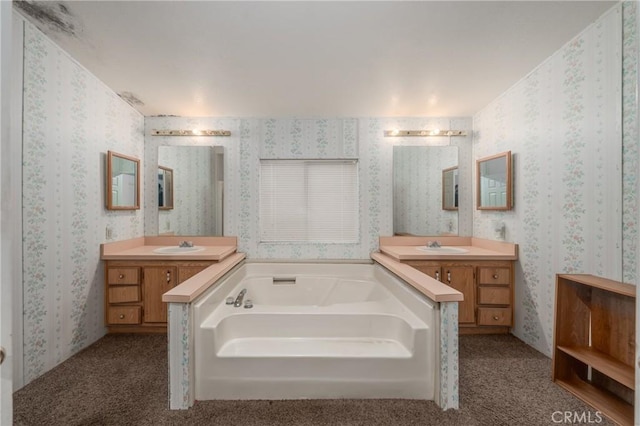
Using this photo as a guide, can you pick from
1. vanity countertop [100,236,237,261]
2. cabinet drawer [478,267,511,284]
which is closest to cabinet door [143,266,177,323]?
vanity countertop [100,236,237,261]

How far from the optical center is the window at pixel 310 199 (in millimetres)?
3207

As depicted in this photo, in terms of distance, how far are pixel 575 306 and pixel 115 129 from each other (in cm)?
408

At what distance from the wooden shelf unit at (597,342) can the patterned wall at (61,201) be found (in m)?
3.48

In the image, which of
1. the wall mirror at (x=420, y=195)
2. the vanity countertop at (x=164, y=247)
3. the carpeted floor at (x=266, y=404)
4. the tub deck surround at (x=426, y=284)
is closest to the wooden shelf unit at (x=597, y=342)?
the carpeted floor at (x=266, y=404)

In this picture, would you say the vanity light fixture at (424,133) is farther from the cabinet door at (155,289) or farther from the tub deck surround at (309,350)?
the cabinet door at (155,289)

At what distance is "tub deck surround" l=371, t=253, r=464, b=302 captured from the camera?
1548mm

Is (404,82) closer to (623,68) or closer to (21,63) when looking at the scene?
(623,68)

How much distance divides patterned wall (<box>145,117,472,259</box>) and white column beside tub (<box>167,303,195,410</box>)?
162 cm

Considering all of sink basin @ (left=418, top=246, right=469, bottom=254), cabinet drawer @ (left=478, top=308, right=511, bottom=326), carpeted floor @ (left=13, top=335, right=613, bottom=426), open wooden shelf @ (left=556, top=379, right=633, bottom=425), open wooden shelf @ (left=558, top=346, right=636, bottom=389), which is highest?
sink basin @ (left=418, top=246, right=469, bottom=254)

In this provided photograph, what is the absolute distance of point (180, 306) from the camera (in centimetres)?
156

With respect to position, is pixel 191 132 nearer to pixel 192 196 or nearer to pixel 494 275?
pixel 192 196

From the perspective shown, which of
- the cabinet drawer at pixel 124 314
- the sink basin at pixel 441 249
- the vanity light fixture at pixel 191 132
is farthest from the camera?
the vanity light fixture at pixel 191 132

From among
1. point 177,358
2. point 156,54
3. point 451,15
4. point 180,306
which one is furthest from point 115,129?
point 451,15

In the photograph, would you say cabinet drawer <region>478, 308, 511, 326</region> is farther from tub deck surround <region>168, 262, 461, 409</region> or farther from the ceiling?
the ceiling
